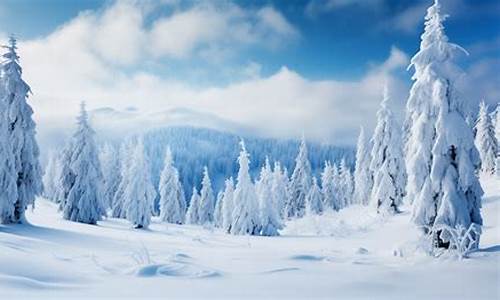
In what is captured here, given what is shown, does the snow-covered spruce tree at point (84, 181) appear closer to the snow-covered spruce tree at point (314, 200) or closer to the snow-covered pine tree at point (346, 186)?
the snow-covered spruce tree at point (314, 200)

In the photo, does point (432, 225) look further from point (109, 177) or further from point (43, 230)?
point (109, 177)

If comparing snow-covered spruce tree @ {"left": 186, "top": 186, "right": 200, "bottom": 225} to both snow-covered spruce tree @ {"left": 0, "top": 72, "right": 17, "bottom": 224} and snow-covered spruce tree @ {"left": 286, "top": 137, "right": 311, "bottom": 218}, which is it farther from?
snow-covered spruce tree @ {"left": 0, "top": 72, "right": 17, "bottom": 224}

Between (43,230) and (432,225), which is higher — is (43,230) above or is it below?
below

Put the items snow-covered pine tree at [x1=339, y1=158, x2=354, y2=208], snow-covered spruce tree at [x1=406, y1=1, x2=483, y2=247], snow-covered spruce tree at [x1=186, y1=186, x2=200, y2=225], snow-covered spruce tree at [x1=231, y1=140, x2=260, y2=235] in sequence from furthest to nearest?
snow-covered pine tree at [x1=339, y1=158, x2=354, y2=208] → snow-covered spruce tree at [x1=186, y1=186, x2=200, y2=225] → snow-covered spruce tree at [x1=231, y1=140, x2=260, y2=235] → snow-covered spruce tree at [x1=406, y1=1, x2=483, y2=247]

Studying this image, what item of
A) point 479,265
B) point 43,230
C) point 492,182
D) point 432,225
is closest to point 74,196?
point 43,230

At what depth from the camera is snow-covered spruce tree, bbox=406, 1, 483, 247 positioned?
16.4 metres

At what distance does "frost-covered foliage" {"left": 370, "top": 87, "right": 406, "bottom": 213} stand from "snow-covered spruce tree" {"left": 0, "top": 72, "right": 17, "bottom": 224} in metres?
31.7

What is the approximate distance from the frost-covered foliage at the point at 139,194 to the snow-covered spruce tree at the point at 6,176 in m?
17.8

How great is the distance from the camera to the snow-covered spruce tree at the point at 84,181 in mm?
37094

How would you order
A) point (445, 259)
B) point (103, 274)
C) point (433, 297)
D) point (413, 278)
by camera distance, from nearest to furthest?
point (433, 297)
point (103, 274)
point (413, 278)
point (445, 259)

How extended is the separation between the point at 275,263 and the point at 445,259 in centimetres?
598

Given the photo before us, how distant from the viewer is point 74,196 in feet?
123

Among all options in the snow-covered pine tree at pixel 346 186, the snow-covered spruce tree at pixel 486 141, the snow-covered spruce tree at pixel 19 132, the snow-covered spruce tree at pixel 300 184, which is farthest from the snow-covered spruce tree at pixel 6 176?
the snow-covered pine tree at pixel 346 186

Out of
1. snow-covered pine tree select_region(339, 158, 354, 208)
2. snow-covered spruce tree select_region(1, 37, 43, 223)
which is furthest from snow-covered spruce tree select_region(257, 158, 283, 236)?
snow-covered pine tree select_region(339, 158, 354, 208)
